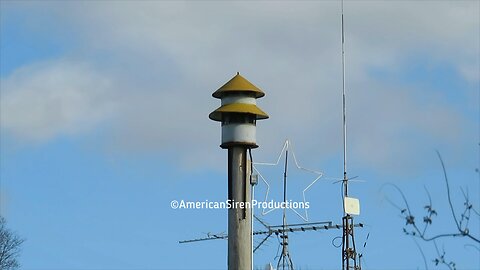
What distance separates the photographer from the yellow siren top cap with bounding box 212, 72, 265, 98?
32.0m

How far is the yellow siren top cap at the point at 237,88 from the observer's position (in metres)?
32.0

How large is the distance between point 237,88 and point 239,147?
149cm

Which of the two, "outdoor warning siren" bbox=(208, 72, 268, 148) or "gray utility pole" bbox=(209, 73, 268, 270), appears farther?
"outdoor warning siren" bbox=(208, 72, 268, 148)

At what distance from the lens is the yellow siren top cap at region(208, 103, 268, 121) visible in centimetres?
3178

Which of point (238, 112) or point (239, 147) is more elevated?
point (238, 112)

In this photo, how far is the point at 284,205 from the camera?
1484 inches

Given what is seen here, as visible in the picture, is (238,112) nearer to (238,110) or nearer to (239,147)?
(238,110)

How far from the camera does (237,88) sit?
32.0 m

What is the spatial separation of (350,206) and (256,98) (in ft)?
22.8

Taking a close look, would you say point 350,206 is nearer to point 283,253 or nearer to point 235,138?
point 283,253

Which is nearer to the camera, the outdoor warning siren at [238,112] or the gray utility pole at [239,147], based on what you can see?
the gray utility pole at [239,147]

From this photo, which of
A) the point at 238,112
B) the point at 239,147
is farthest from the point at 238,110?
the point at 239,147

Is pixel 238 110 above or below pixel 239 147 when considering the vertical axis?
above

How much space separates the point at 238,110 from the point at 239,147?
36.0 inches
